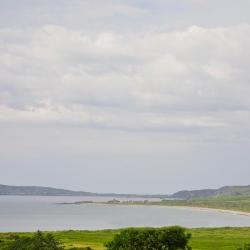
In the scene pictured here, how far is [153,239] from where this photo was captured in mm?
58531

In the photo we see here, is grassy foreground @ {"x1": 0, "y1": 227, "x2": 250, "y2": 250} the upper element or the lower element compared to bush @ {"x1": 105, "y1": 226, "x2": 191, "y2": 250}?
lower

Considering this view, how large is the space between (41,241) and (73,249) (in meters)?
21.7

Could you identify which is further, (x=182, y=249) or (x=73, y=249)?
(x=73, y=249)

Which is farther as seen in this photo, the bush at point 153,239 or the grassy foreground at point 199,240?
the grassy foreground at point 199,240

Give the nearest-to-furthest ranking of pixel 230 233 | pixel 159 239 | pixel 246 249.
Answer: pixel 246 249, pixel 159 239, pixel 230 233

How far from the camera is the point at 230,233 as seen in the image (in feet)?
426

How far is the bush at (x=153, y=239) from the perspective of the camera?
192 feet

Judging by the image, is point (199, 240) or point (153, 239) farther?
point (199, 240)

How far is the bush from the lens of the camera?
58.6 m

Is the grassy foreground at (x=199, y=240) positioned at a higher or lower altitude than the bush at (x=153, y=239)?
lower

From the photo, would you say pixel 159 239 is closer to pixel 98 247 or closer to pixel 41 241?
pixel 41 241

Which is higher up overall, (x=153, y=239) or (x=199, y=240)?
(x=153, y=239)

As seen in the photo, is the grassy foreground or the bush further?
the grassy foreground

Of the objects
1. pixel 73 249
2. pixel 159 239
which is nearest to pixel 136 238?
pixel 159 239
